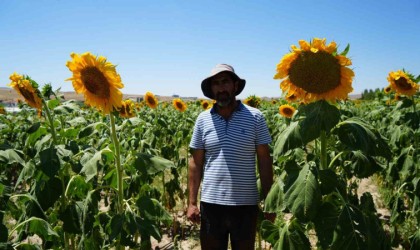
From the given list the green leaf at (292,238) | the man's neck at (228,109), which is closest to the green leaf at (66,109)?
the man's neck at (228,109)

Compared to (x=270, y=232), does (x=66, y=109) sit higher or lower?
higher

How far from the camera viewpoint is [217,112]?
122 inches

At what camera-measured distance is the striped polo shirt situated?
2859 mm

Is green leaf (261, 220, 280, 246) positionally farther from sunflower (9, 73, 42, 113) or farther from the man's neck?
sunflower (9, 73, 42, 113)

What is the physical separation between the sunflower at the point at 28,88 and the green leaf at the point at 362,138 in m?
2.32

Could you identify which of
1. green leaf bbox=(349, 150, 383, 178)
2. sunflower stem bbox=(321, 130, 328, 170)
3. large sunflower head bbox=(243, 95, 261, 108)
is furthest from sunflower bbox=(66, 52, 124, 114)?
large sunflower head bbox=(243, 95, 261, 108)

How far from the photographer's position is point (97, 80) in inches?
91.4

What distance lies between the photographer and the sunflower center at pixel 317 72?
2.04m

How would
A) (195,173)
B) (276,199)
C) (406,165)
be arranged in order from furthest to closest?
(406,165) → (195,173) → (276,199)

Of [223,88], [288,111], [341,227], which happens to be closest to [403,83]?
[288,111]

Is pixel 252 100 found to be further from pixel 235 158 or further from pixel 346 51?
pixel 346 51

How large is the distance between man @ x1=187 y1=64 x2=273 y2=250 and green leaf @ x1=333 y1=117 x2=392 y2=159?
91cm

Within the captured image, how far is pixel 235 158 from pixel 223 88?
24.7 inches

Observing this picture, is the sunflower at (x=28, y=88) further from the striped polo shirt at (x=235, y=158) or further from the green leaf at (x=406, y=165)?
the green leaf at (x=406, y=165)
